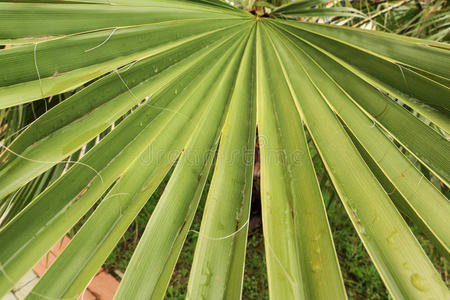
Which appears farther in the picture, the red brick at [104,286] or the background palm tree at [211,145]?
the red brick at [104,286]

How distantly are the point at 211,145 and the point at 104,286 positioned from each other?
1.10 metres

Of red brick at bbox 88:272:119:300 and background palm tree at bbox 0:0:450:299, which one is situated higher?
background palm tree at bbox 0:0:450:299

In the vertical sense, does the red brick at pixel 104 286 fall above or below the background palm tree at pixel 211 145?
below

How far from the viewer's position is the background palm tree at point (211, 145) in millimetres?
337

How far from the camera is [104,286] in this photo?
1.17 metres

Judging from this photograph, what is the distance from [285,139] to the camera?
49 centimetres

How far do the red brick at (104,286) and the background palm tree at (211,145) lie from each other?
0.84 m

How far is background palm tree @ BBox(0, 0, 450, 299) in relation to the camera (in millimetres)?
337

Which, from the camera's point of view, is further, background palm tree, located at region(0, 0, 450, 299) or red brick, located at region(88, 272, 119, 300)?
red brick, located at region(88, 272, 119, 300)

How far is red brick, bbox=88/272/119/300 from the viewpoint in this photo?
1.13 meters

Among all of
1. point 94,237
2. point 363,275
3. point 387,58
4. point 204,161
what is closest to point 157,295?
point 94,237

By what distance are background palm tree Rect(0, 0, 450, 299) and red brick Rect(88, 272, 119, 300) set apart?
2.76 feet

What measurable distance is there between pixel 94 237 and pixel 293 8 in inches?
29.6

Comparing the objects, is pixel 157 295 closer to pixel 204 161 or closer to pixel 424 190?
pixel 204 161
